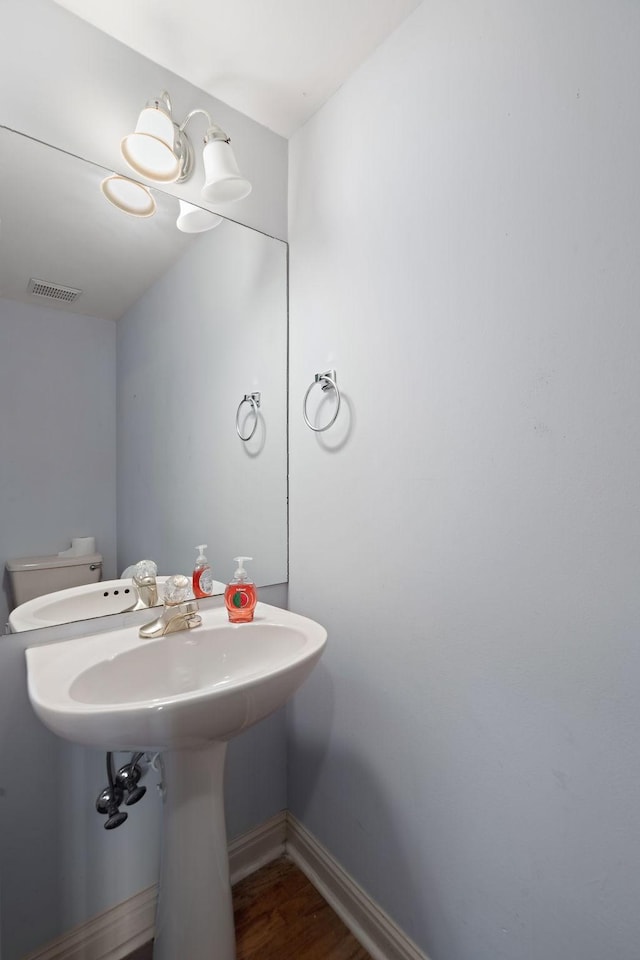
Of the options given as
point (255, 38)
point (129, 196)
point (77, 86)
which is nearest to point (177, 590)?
point (129, 196)

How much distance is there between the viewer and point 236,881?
1.32 metres

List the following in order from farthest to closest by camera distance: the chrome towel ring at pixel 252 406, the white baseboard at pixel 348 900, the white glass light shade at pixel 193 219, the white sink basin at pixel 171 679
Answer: the chrome towel ring at pixel 252 406 < the white glass light shade at pixel 193 219 < the white baseboard at pixel 348 900 < the white sink basin at pixel 171 679

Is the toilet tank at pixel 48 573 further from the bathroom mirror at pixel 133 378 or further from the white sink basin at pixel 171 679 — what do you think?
the white sink basin at pixel 171 679

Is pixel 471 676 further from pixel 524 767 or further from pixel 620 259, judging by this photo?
pixel 620 259

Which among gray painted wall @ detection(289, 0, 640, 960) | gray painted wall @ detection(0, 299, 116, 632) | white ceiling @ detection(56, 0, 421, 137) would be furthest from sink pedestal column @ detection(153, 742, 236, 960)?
white ceiling @ detection(56, 0, 421, 137)

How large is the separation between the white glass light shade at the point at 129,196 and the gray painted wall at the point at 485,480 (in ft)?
1.59

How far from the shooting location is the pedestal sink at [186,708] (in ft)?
2.38

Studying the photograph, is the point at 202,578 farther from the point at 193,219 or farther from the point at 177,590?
the point at 193,219

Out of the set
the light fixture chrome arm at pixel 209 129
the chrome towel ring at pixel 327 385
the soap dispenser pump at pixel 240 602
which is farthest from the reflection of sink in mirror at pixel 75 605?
the light fixture chrome arm at pixel 209 129

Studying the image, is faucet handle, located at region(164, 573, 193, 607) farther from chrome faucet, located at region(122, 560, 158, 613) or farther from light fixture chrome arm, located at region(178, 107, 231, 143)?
light fixture chrome arm, located at region(178, 107, 231, 143)

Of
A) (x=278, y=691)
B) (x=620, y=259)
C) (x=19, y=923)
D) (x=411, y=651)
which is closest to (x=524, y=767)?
(x=411, y=651)

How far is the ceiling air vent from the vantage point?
40.9 inches

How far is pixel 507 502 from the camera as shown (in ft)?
2.84

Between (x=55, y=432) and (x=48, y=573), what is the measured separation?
1.12ft
